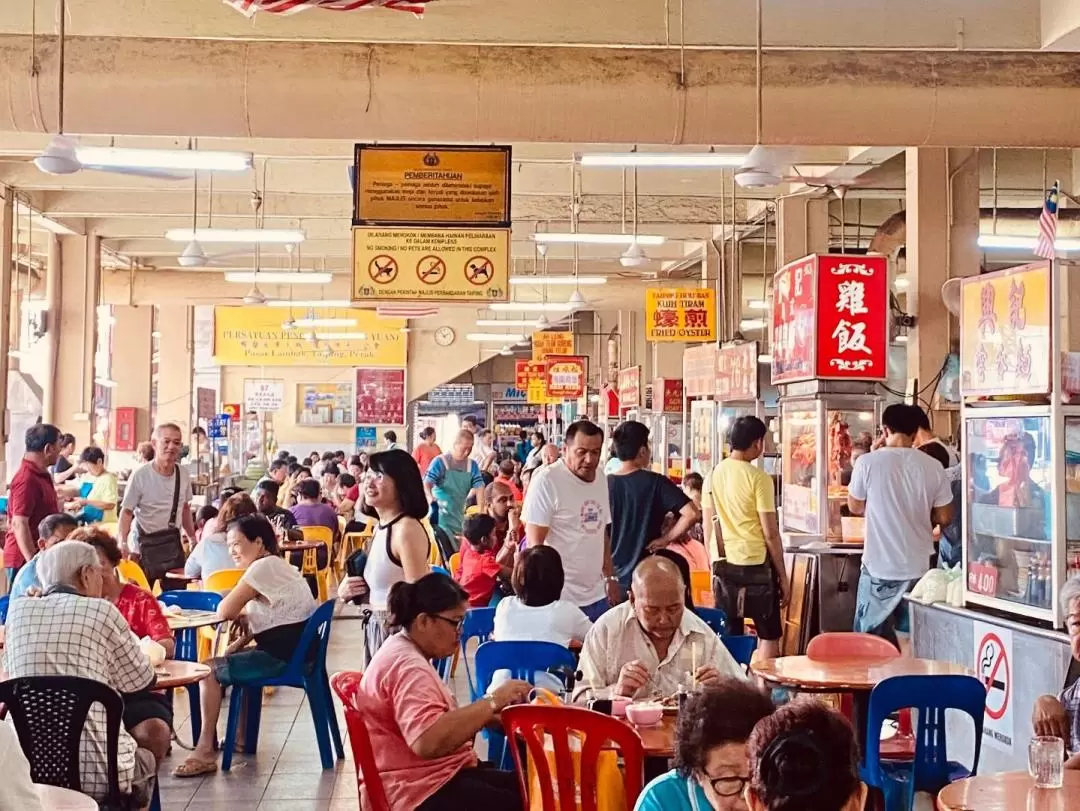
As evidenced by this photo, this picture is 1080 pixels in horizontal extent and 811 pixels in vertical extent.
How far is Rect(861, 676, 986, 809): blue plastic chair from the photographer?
436cm

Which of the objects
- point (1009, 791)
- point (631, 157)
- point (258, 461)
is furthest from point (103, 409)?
point (1009, 791)

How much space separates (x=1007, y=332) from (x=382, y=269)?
16.5 ft

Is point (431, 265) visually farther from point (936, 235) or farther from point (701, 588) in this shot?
point (936, 235)

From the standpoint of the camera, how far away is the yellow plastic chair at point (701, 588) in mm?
8203

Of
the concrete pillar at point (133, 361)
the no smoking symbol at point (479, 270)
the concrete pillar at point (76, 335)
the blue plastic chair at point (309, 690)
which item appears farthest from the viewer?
the concrete pillar at point (133, 361)

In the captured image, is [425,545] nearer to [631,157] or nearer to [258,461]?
[631,157]

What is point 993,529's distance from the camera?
21.5ft

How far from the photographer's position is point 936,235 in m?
11.2

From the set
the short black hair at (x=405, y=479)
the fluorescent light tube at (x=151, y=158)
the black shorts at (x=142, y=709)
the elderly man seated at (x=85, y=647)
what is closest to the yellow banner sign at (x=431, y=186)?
the fluorescent light tube at (x=151, y=158)

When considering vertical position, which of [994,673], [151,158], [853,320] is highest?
[151,158]

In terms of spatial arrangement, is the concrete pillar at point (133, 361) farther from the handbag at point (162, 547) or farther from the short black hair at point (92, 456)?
the handbag at point (162, 547)

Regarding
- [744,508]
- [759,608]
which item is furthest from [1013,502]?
[759,608]

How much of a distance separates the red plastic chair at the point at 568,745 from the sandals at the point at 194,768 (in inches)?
128

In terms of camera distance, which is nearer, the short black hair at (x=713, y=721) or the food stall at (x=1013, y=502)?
the short black hair at (x=713, y=721)
